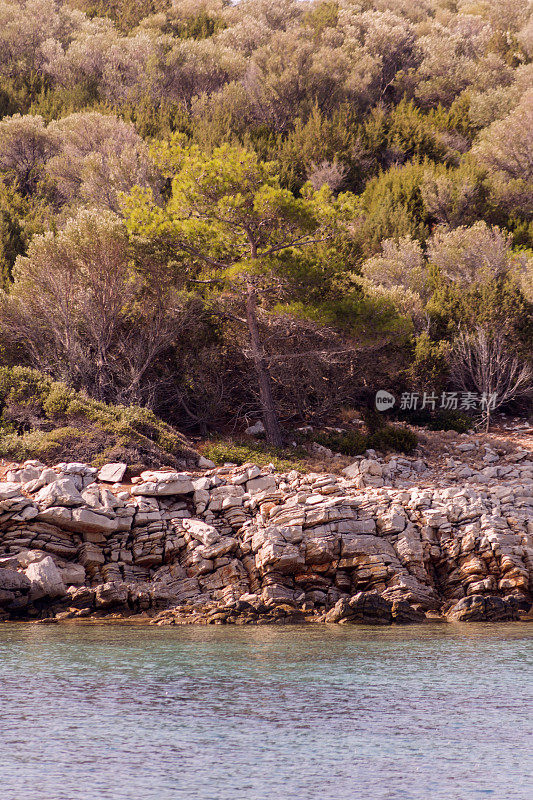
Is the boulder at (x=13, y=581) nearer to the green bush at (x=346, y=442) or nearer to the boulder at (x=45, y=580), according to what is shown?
the boulder at (x=45, y=580)

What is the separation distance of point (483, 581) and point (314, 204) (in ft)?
42.2

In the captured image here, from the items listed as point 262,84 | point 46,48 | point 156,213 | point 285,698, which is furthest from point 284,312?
point 46,48

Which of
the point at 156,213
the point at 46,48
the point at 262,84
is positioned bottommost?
A: the point at 156,213

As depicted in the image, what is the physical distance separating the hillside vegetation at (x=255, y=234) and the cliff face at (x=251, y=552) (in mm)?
2778

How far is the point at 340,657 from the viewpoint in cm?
1400

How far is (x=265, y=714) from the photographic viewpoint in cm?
1068

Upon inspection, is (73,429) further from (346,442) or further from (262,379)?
(346,442)

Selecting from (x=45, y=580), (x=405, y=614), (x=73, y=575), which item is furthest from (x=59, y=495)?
(x=405, y=614)

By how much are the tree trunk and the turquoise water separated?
906 centimetres

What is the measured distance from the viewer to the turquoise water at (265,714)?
8.30 metres

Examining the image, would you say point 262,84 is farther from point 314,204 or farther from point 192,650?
point 192,650

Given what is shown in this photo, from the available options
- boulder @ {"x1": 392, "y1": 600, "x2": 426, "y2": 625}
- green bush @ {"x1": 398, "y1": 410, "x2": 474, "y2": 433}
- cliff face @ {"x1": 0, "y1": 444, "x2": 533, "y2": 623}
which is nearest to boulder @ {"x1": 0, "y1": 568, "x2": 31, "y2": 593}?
cliff face @ {"x1": 0, "y1": 444, "x2": 533, "y2": 623}

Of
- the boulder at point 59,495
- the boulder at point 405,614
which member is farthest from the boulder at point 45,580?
the boulder at point 405,614

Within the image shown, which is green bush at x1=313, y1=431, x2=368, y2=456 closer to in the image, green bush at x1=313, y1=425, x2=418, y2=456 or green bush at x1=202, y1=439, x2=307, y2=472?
green bush at x1=313, y1=425, x2=418, y2=456
